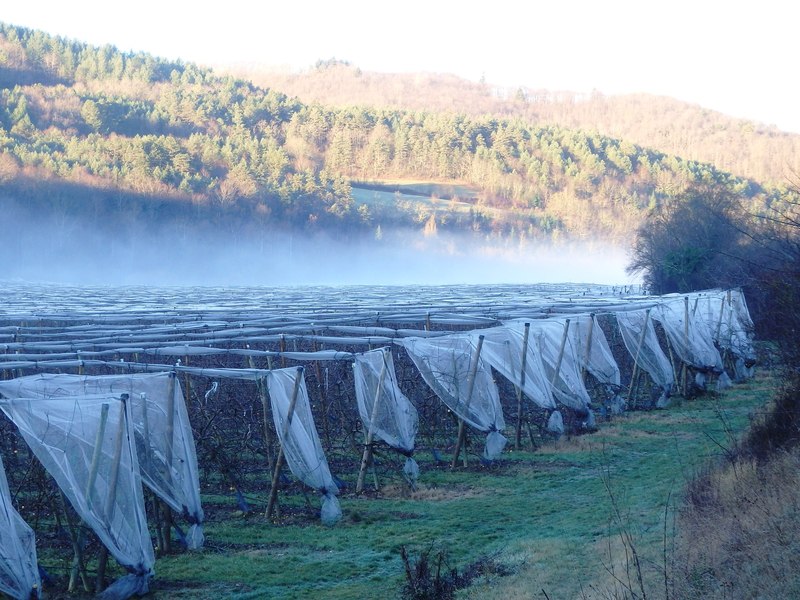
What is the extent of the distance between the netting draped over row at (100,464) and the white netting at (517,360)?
7.06 meters

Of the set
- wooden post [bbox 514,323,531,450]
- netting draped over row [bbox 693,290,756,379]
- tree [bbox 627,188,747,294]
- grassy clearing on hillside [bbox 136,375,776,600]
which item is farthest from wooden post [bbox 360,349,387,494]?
tree [bbox 627,188,747,294]

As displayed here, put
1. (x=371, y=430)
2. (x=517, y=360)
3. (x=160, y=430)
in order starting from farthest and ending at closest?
(x=517, y=360) < (x=371, y=430) < (x=160, y=430)

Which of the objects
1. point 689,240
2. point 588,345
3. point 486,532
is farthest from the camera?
point 689,240

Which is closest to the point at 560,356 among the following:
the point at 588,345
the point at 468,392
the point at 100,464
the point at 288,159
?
the point at 588,345

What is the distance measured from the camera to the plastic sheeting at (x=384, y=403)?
12125 millimetres

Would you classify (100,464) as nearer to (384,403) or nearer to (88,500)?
(88,500)

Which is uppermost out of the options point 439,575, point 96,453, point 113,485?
point 96,453

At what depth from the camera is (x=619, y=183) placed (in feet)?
298

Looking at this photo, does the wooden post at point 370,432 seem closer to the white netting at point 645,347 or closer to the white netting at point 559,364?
the white netting at point 559,364

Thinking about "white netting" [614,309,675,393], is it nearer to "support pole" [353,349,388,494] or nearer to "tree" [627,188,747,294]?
"support pole" [353,349,388,494]

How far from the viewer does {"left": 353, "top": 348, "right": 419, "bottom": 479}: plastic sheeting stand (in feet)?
39.8

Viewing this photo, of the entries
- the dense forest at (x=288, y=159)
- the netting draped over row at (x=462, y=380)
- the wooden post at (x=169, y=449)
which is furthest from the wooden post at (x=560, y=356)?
the dense forest at (x=288, y=159)

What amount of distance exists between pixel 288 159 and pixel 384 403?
240ft

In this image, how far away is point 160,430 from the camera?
944 centimetres
